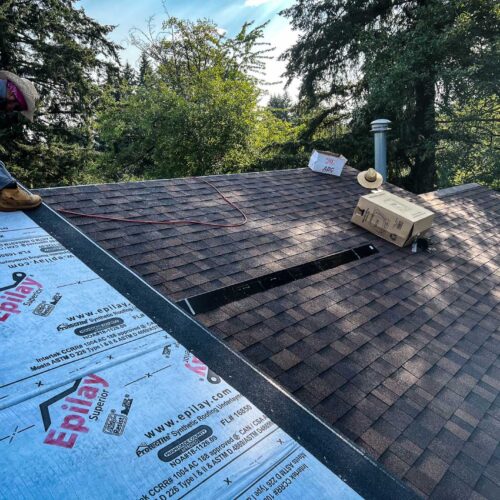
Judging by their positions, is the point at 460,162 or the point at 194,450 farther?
the point at 460,162

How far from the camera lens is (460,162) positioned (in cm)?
1492

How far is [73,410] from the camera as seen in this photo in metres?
1.50

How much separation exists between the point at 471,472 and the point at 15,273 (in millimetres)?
3270

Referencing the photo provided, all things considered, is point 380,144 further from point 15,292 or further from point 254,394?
point 15,292

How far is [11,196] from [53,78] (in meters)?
14.9

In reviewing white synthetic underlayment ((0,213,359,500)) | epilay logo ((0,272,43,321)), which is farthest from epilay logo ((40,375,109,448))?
epilay logo ((0,272,43,321))

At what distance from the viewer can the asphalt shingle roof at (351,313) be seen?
2500mm

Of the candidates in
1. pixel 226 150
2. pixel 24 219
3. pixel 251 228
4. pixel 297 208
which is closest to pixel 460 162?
pixel 226 150

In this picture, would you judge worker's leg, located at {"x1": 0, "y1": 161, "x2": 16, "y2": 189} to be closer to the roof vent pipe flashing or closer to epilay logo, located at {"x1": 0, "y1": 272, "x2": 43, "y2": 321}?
epilay logo, located at {"x1": 0, "y1": 272, "x2": 43, "y2": 321}

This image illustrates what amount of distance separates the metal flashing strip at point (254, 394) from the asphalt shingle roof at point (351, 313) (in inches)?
28.2

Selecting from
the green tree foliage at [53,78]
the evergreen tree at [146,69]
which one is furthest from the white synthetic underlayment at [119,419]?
the evergreen tree at [146,69]

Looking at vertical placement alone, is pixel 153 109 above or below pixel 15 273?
above

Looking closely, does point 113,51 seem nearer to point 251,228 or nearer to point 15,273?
point 251,228

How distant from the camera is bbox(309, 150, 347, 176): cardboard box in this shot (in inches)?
291
